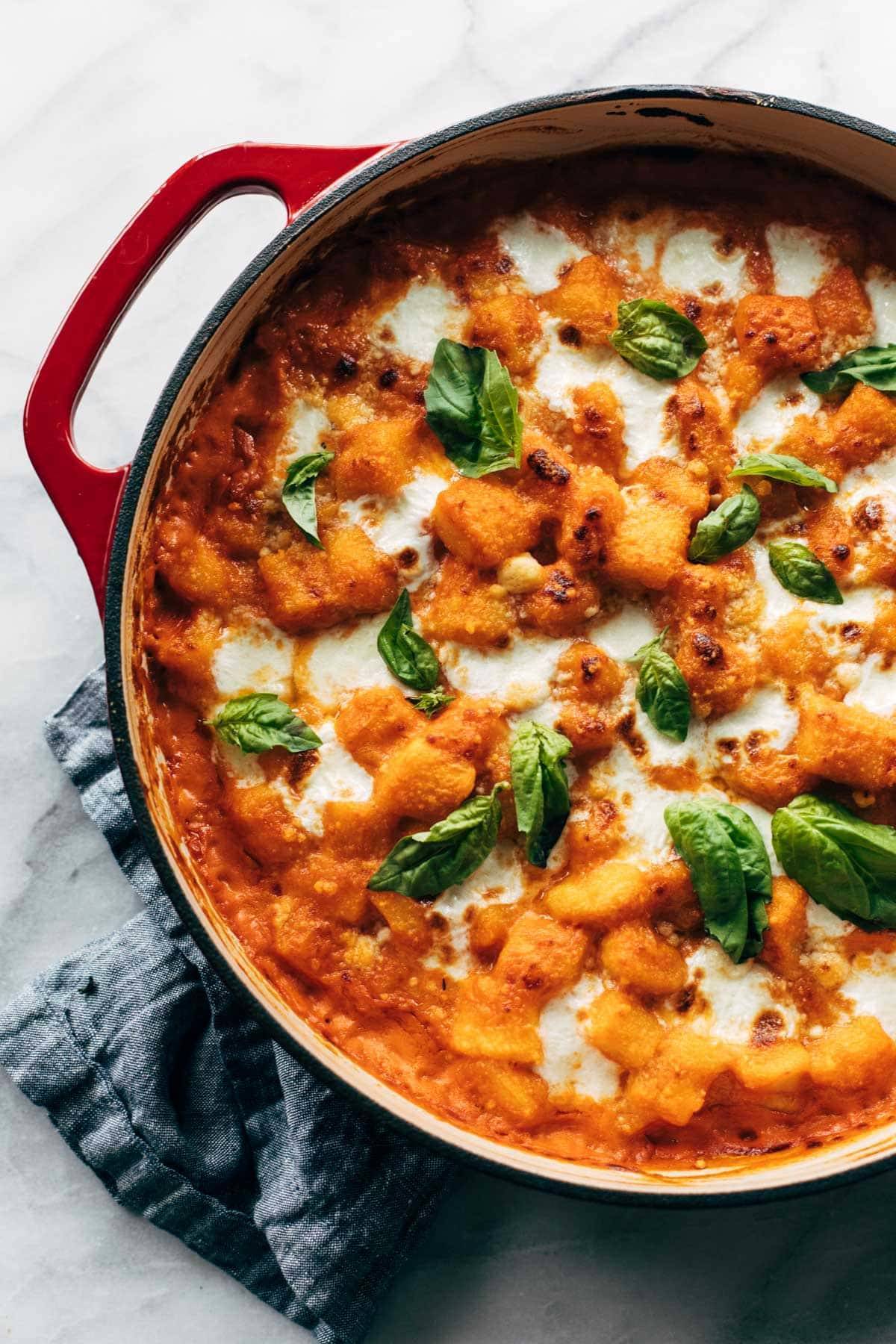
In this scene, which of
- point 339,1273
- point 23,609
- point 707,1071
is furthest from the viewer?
point 23,609

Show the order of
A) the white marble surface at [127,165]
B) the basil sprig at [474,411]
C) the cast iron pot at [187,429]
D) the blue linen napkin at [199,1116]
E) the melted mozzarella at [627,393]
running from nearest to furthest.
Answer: the cast iron pot at [187,429] → the basil sprig at [474,411] → the melted mozzarella at [627,393] → the blue linen napkin at [199,1116] → the white marble surface at [127,165]

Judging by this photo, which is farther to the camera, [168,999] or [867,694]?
[168,999]

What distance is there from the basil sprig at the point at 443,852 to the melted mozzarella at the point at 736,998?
464 millimetres

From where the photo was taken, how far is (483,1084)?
7.71 feet

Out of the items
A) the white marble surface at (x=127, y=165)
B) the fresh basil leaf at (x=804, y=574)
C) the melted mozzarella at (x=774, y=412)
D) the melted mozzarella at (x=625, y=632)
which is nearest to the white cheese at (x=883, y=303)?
the melted mozzarella at (x=774, y=412)

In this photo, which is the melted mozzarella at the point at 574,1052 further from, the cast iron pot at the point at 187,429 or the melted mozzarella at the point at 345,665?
the melted mozzarella at the point at 345,665

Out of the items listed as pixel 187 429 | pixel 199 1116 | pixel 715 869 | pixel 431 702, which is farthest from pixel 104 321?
pixel 199 1116

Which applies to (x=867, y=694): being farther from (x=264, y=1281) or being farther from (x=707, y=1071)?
(x=264, y=1281)

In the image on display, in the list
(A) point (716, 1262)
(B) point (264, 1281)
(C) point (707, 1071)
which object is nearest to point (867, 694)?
(C) point (707, 1071)

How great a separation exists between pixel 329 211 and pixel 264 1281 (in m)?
2.17

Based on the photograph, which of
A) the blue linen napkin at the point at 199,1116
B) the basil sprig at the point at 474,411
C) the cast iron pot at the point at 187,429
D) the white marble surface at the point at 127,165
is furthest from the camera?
the white marble surface at the point at 127,165

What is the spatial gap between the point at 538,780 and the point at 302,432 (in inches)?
31.0

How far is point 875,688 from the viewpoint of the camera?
2.36 metres

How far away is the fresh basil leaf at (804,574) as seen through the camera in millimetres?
2336
